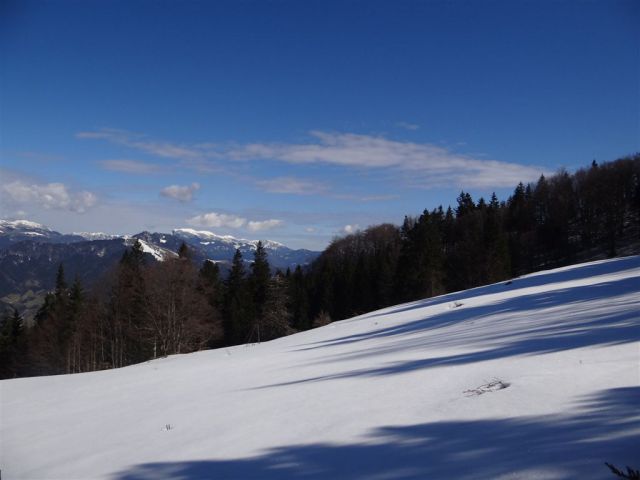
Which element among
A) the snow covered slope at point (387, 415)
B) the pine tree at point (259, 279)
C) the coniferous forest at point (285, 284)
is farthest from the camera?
the pine tree at point (259, 279)

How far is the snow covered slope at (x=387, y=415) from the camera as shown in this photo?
3.84 meters

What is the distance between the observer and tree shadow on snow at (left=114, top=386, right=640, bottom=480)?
342 cm

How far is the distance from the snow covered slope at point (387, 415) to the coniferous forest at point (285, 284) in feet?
83.2

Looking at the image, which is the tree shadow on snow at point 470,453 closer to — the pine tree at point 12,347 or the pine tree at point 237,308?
the pine tree at point 237,308

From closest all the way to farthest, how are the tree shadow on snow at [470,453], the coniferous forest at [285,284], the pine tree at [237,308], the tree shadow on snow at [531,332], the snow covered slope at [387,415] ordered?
the tree shadow on snow at [470,453] → the snow covered slope at [387,415] → the tree shadow on snow at [531,332] → the coniferous forest at [285,284] → the pine tree at [237,308]

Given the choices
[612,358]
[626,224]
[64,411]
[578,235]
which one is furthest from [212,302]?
[626,224]

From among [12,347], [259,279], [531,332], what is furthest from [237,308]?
[531,332]

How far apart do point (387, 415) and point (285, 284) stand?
44245mm

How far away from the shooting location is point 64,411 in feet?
28.1

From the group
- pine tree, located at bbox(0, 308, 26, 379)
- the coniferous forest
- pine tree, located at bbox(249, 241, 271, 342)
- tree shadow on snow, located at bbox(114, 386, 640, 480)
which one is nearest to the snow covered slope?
tree shadow on snow, located at bbox(114, 386, 640, 480)

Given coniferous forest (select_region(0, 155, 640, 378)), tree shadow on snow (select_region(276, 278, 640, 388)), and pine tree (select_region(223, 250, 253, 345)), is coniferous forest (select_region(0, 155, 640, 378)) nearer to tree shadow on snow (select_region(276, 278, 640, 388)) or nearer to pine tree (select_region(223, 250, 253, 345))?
pine tree (select_region(223, 250, 253, 345))

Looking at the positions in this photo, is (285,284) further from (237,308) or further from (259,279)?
(237,308)

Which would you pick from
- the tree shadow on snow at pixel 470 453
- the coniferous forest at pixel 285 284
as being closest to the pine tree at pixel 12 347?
the coniferous forest at pixel 285 284

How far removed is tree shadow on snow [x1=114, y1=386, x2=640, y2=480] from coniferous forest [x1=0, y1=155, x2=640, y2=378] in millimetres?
31124
